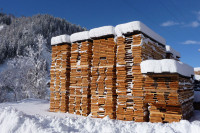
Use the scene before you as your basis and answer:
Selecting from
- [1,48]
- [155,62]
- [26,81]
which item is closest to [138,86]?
[155,62]

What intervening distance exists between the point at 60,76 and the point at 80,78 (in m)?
2.23

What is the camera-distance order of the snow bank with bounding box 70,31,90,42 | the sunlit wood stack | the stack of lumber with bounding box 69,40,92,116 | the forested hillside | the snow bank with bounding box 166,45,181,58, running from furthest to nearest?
1. the forested hillside
2. the snow bank with bounding box 166,45,181,58
3. the snow bank with bounding box 70,31,90,42
4. the stack of lumber with bounding box 69,40,92,116
5. the sunlit wood stack

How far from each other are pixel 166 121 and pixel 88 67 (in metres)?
6.50

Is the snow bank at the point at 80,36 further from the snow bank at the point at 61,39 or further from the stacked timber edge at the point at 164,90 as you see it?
the stacked timber edge at the point at 164,90

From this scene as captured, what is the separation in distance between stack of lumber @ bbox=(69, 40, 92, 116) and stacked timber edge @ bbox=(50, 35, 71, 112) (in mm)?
604

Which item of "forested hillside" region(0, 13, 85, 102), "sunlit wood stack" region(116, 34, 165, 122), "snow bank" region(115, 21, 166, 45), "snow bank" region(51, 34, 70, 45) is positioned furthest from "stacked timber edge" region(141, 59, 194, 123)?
"forested hillside" region(0, 13, 85, 102)

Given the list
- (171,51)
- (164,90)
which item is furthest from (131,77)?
(171,51)

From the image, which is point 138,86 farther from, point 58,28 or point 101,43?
point 58,28

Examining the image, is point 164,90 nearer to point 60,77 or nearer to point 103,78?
point 103,78

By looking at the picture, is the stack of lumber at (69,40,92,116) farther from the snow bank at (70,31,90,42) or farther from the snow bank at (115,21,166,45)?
the snow bank at (115,21,166,45)

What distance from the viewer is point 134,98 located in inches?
408

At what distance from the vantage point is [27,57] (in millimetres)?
28422

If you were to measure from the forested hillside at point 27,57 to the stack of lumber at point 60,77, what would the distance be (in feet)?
41.2

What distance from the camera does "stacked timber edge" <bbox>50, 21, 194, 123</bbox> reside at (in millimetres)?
9281
